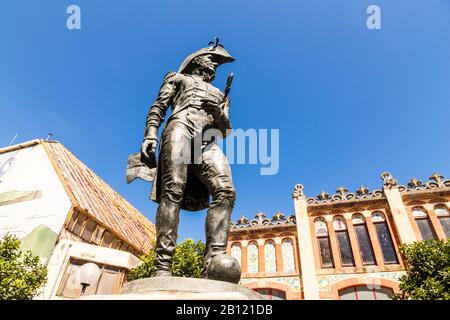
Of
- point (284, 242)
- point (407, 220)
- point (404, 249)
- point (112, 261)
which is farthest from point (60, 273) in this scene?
point (407, 220)

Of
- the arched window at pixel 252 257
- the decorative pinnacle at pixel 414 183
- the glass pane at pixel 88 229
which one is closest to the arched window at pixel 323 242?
the arched window at pixel 252 257

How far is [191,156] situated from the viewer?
253 cm

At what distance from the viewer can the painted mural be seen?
13.2 m

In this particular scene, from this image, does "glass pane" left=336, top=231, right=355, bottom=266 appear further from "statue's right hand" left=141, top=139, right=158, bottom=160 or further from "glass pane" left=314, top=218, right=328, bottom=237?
"statue's right hand" left=141, top=139, right=158, bottom=160

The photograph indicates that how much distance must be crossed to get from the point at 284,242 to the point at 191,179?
1565 cm

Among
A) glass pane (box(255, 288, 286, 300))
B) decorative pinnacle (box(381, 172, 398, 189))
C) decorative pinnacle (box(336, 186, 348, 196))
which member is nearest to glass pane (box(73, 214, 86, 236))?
glass pane (box(255, 288, 286, 300))

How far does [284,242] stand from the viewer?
1698cm

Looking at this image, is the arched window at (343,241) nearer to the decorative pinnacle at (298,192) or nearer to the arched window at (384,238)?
the arched window at (384,238)

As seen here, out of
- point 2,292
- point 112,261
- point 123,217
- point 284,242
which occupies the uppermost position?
point 123,217

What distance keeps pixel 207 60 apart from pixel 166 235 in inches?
81.5

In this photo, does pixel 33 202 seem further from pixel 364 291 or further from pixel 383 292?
pixel 383 292

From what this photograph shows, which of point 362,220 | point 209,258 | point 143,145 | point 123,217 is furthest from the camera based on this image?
point 123,217

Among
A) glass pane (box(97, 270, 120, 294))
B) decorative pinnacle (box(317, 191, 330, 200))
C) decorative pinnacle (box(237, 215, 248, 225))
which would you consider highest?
decorative pinnacle (box(317, 191, 330, 200))

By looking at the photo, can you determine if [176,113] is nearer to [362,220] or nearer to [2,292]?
[2,292]
